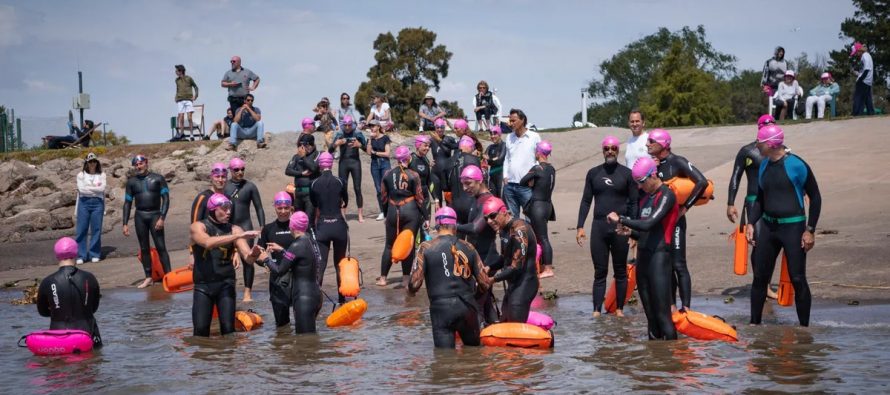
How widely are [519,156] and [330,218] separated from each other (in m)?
2.97

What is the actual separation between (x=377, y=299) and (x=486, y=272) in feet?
14.8

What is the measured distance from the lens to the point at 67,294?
32.8 feet

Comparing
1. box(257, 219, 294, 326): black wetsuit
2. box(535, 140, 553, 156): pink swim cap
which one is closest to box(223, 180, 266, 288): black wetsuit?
box(257, 219, 294, 326): black wetsuit

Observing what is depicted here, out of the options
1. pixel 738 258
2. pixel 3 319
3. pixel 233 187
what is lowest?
pixel 3 319

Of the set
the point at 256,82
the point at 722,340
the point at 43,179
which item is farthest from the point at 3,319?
the point at 43,179

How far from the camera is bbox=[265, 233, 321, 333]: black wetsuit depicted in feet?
34.6

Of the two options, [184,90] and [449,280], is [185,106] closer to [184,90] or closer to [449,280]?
[184,90]

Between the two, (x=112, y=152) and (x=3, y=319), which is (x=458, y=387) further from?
(x=112, y=152)

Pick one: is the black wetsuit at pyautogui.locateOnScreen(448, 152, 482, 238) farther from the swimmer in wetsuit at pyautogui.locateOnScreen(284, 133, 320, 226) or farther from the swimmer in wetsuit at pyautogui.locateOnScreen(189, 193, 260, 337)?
the swimmer in wetsuit at pyautogui.locateOnScreen(189, 193, 260, 337)

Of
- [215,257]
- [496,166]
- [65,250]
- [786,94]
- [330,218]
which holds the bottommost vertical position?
[215,257]

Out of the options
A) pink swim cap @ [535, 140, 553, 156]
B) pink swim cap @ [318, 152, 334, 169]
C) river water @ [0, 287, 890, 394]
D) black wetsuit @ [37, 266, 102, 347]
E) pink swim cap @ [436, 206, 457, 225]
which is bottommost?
river water @ [0, 287, 890, 394]

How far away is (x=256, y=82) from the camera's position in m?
23.2

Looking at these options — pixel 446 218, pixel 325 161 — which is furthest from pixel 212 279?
pixel 325 161

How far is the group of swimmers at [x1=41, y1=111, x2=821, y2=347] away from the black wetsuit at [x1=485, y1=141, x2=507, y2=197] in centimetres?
268
